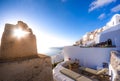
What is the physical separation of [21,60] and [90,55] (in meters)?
13.4

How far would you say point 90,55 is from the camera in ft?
50.2

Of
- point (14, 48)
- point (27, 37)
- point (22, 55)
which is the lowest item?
point (22, 55)

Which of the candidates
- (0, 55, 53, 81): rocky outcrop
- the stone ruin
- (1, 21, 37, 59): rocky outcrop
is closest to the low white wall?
(0, 55, 53, 81): rocky outcrop

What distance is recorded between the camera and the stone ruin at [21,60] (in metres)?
3.21

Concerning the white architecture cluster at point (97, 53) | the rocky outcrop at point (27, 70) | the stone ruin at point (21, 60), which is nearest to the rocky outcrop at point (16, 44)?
the stone ruin at point (21, 60)

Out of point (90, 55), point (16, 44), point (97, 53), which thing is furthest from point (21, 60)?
point (90, 55)

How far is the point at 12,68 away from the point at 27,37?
129 cm

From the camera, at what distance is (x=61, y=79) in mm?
10578

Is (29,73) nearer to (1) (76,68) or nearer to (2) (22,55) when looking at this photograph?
(2) (22,55)

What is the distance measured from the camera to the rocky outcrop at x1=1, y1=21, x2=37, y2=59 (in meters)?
3.62

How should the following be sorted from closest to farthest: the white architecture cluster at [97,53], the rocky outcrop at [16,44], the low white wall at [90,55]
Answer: the rocky outcrop at [16,44] → the white architecture cluster at [97,53] → the low white wall at [90,55]

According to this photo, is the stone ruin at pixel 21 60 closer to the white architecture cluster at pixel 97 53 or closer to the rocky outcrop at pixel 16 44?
the rocky outcrop at pixel 16 44

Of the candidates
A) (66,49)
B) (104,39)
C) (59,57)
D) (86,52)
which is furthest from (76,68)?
(59,57)

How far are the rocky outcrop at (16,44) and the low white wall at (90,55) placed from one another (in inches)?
448
